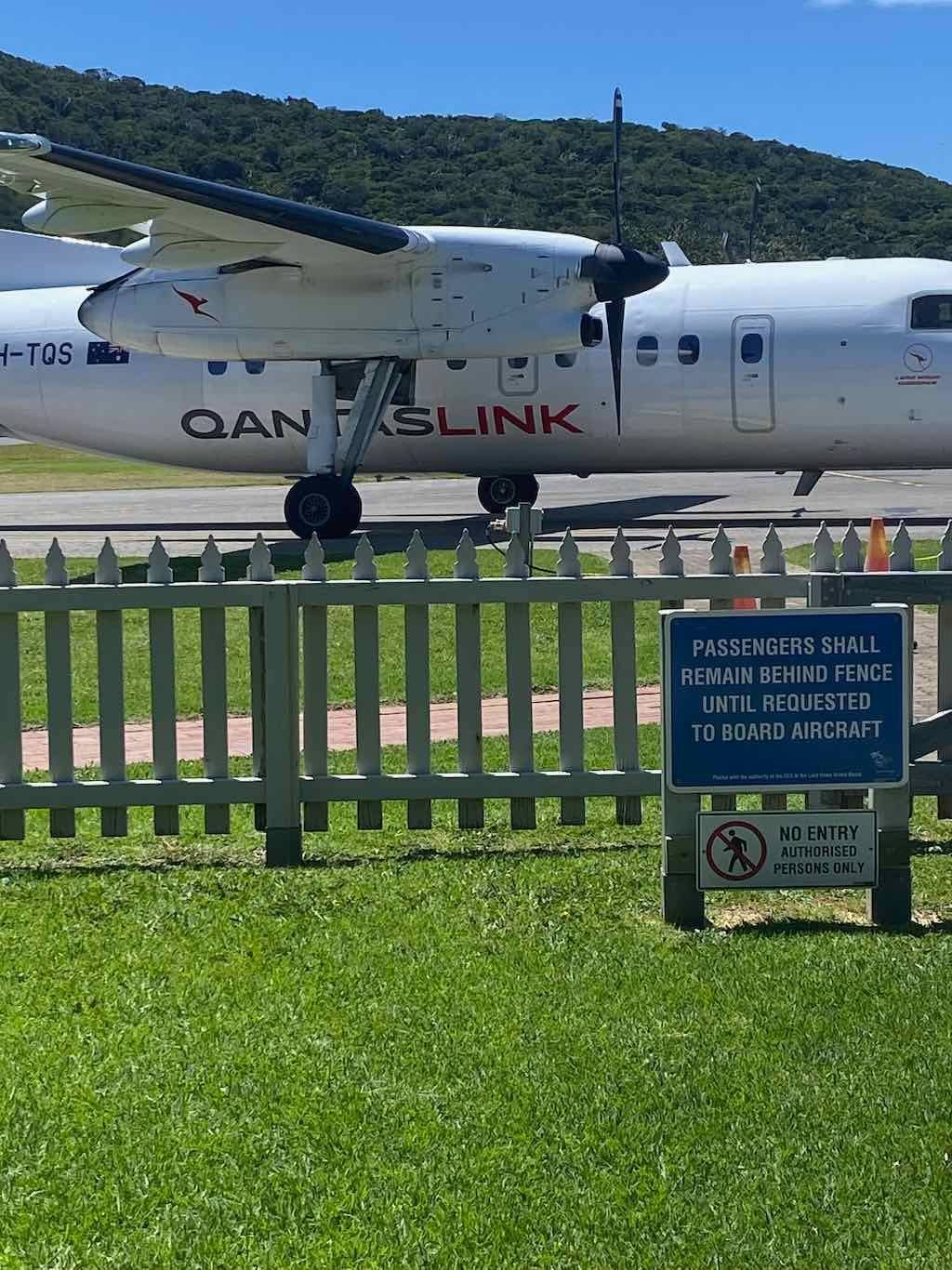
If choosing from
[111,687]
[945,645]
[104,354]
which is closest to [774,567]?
[945,645]

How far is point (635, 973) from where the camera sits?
5.50 m

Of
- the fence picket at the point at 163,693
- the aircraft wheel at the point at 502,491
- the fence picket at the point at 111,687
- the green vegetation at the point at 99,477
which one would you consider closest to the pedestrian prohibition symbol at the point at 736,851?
the fence picket at the point at 163,693

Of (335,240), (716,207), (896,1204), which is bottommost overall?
(896,1204)

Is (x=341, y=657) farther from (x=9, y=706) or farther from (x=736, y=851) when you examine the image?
(x=736, y=851)

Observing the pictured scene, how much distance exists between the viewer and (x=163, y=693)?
707 cm

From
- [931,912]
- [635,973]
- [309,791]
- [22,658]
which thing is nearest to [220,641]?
[309,791]

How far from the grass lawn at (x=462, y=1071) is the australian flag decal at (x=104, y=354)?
17183 mm

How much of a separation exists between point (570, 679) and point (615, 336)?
1464 centimetres

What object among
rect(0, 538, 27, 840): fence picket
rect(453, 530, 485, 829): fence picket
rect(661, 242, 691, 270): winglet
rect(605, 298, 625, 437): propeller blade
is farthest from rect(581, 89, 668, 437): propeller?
rect(0, 538, 27, 840): fence picket

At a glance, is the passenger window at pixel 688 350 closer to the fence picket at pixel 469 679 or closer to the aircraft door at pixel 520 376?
the aircraft door at pixel 520 376

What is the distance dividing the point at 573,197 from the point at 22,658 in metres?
114

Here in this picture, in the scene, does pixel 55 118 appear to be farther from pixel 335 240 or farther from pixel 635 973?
pixel 635 973

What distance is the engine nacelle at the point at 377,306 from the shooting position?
19969 millimetres

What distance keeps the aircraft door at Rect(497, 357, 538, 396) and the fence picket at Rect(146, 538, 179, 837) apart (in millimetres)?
14896
